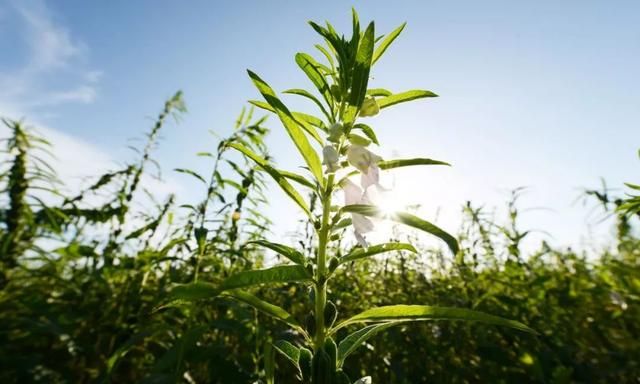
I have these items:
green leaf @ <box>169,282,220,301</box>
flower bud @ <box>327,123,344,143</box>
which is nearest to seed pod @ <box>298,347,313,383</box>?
green leaf @ <box>169,282,220,301</box>

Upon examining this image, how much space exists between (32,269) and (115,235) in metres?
0.80

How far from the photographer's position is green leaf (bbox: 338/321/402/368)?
0.90 metres

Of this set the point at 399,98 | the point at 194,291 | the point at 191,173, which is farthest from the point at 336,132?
the point at 191,173

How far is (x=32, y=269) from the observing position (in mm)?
1783

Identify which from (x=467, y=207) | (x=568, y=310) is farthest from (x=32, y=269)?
(x=568, y=310)

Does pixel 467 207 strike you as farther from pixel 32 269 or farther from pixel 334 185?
pixel 32 269

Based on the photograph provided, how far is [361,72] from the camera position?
1.04 m

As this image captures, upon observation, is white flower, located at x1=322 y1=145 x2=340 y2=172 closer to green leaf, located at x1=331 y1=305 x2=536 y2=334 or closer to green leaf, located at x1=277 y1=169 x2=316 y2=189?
green leaf, located at x1=277 y1=169 x2=316 y2=189

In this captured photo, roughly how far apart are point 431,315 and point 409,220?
214mm

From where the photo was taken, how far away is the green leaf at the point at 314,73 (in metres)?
1.20

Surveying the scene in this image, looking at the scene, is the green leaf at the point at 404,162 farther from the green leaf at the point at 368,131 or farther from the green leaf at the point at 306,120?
the green leaf at the point at 306,120

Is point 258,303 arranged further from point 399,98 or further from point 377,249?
point 399,98

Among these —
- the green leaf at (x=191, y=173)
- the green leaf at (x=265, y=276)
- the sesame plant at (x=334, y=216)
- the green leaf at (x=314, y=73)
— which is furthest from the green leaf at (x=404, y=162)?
the green leaf at (x=191, y=173)

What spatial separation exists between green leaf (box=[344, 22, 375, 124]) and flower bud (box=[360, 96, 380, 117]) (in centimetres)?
9
